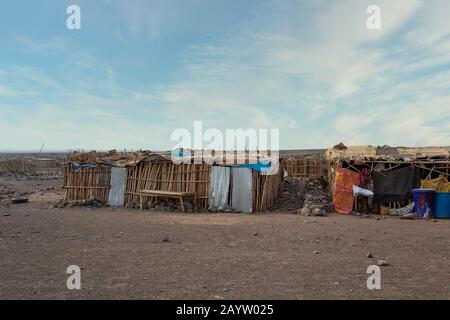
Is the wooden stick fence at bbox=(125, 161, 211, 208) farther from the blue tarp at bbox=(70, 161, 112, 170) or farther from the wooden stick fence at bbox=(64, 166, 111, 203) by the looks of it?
the blue tarp at bbox=(70, 161, 112, 170)

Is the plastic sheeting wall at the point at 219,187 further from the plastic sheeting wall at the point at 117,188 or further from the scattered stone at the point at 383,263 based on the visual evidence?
the scattered stone at the point at 383,263

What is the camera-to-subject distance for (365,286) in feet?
18.5

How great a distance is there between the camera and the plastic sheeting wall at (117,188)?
17172mm

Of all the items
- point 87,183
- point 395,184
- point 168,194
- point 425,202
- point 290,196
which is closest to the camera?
point 425,202

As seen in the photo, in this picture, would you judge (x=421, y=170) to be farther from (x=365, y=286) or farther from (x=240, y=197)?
(x=365, y=286)

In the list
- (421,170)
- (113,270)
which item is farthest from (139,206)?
(421,170)

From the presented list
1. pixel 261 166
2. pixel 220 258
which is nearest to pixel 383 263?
pixel 220 258

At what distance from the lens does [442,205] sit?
Result: 13.8 m

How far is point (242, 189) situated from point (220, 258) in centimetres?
821

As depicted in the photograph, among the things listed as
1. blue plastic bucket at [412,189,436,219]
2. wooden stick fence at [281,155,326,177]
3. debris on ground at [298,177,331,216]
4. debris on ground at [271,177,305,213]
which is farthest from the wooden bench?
wooden stick fence at [281,155,326,177]

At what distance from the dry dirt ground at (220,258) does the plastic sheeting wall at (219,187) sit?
2954 mm

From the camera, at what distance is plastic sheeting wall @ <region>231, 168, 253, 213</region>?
15.4 meters

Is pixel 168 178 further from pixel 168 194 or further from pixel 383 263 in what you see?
pixel 383 263
